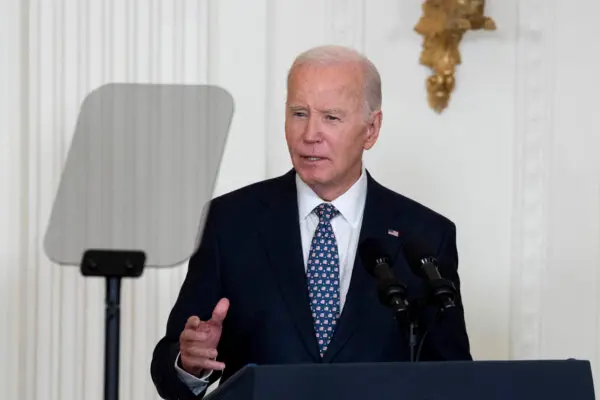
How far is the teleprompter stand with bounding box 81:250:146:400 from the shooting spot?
2057 mm

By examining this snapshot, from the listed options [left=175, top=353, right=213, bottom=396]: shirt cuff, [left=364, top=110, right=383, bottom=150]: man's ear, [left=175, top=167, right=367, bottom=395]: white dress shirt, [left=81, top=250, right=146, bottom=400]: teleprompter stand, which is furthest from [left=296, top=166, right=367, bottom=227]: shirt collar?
[left=81, top=250, right=146, bottom=400]: teleprompter stand

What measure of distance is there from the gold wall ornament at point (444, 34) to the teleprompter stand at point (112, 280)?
7.32ft

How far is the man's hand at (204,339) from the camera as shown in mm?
2555

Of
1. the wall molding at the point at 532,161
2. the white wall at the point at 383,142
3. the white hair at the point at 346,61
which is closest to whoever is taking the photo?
the white hair at the point at 346,61

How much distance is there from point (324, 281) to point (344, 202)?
0.73 ft

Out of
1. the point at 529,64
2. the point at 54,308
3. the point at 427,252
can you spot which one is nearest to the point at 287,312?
the point at 427,252

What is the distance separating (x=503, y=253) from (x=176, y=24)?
1.39 metres

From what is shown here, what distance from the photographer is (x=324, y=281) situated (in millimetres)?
3023

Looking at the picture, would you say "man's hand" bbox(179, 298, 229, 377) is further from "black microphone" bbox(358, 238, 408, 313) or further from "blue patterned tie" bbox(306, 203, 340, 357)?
"blue patterned tie" bbox(306, 203, 340, 357)

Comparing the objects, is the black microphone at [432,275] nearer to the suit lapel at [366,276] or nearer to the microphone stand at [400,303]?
the microphone stand at [400,303]

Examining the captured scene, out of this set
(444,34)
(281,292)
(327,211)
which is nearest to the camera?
(281,292)

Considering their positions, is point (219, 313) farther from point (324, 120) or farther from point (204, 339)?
point (324, 120)

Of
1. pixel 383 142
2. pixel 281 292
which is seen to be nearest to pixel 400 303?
pixel 281 292

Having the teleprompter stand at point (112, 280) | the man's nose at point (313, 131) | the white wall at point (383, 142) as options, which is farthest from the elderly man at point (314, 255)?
the white wall at point (383, 142)
